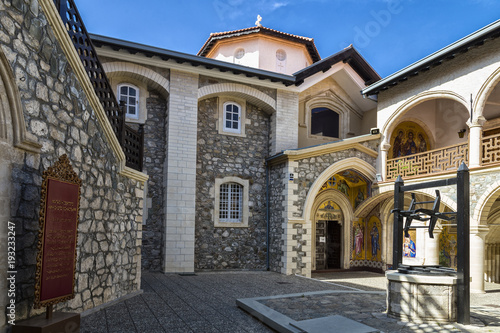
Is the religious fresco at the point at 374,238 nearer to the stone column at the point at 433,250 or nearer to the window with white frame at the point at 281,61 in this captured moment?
the stone column at the point at 433,250

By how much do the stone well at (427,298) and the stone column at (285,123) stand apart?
829 cm

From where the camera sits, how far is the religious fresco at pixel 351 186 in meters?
14.7

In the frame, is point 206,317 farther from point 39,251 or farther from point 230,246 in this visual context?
point 230,246

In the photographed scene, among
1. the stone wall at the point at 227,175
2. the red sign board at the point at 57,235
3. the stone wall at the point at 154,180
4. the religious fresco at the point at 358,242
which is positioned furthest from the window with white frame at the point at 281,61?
the red sign board at the point at 57,235

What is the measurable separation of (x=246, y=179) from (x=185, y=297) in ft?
20.9

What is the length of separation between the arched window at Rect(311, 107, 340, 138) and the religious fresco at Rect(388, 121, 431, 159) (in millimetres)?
2259

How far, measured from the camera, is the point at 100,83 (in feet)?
22.1

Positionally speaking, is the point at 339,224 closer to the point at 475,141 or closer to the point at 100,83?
the point at 475,141

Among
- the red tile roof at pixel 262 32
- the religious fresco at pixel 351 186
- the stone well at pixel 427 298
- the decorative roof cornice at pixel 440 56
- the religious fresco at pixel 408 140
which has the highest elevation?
the red tile roof at pixel 262 32

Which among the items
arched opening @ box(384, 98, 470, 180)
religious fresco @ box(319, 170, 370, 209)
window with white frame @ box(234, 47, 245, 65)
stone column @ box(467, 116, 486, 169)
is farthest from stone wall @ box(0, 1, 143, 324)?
window with white frame @ box(234, 47, 245, 65)

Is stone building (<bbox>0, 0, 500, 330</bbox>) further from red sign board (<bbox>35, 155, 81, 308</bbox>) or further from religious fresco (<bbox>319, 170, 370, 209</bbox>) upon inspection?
red sign board (<bbox>35, 155, 81, 308</bbox>)

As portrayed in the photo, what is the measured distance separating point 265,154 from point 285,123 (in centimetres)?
135

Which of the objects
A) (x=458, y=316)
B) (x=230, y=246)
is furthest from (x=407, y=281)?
(x=230, y=246)

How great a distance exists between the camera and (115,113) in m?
7.34
